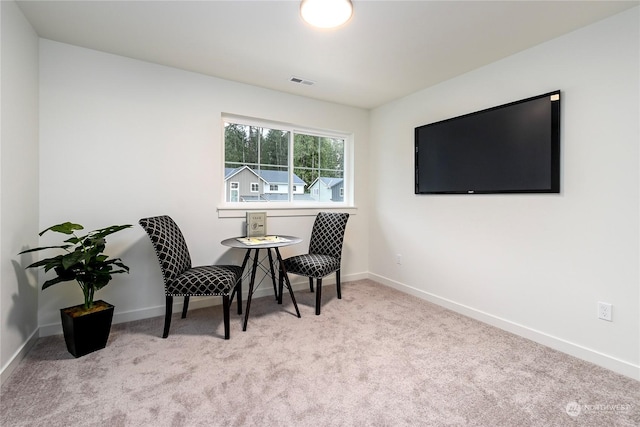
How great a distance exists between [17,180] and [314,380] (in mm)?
2274

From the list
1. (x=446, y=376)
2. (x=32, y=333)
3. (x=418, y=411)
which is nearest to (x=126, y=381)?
(x=32, y=333)

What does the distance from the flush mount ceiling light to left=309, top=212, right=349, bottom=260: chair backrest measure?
183cm

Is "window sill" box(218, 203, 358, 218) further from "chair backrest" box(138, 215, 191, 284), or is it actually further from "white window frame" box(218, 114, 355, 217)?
"chair backrest" box(138, 215, 191, 284)

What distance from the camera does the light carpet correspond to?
1470 millimetres

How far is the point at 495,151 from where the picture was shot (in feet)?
8.29

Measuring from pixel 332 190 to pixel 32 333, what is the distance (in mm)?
3113

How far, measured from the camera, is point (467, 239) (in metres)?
2.82

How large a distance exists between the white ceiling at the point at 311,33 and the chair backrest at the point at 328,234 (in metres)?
1.44

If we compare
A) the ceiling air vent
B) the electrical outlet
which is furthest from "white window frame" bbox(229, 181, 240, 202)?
the electrical outlet

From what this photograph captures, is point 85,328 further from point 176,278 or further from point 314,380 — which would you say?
point 314,380

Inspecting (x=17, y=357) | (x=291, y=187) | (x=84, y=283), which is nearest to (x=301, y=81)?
(x=291, y=187)

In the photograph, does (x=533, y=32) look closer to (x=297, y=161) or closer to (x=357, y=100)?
(x=357, y=100)

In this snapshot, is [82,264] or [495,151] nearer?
[82,264]

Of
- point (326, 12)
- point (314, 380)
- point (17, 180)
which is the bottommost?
point (314, 380)
